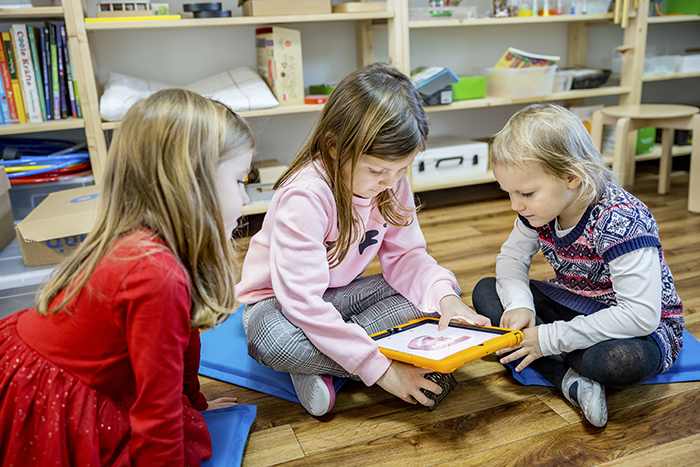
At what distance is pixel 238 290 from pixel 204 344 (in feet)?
0.67

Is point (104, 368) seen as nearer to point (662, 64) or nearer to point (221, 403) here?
point (221, 403)

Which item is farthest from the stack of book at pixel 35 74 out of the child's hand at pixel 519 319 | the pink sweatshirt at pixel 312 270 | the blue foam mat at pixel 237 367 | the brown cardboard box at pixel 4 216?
the child's hand at pixel 519 319

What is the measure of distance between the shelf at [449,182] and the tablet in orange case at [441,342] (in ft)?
3.90

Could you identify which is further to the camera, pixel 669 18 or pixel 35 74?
pixel 669 18

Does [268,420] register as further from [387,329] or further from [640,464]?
[640,464]

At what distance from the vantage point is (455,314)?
3.35 ft

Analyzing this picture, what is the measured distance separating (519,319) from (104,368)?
69 centimetres

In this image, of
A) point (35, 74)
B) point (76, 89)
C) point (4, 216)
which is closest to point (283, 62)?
point (76, 89)

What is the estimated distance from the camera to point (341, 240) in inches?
40.3

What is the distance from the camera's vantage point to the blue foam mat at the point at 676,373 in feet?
3.38

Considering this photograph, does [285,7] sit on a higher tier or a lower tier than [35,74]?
higher

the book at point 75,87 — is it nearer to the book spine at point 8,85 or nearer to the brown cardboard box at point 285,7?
the book spine at point 8,85

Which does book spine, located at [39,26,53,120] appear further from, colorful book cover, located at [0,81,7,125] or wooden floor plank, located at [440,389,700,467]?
wooden floor plank, located at [440,389,700,467]

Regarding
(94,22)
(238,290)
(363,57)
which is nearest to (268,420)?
(238,290)
